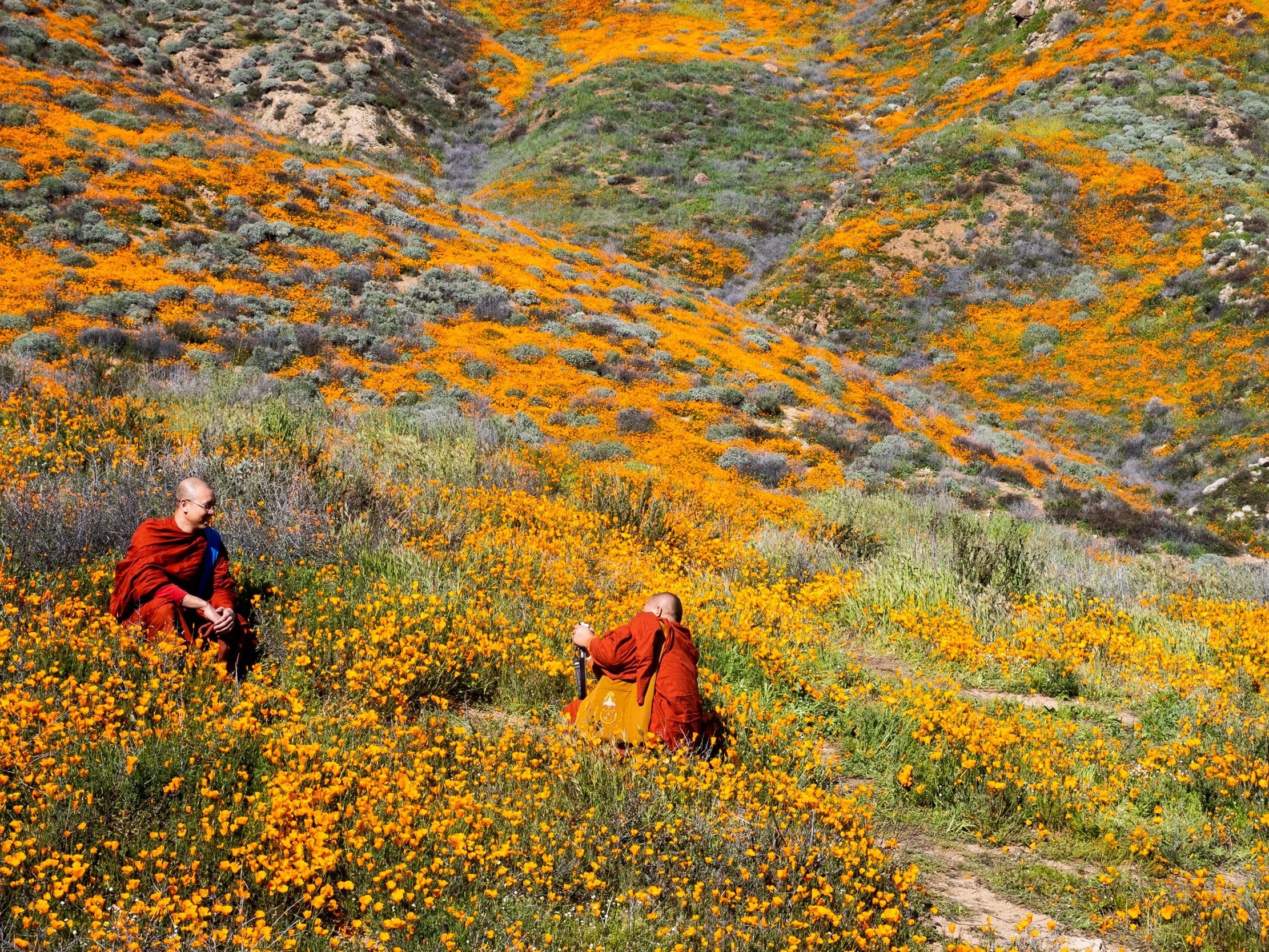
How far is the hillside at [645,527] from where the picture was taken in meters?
3.37

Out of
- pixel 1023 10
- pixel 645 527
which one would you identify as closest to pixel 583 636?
pixel 645 527

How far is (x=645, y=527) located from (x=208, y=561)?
4.74 metres

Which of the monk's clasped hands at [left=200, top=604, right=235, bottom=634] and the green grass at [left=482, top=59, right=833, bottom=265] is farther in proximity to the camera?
the green grass at [left=482, top=59, right=833, bottom=265]

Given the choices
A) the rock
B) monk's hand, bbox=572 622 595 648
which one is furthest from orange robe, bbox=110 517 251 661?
the rock

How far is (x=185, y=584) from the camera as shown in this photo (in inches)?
188

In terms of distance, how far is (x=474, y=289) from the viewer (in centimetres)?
1892

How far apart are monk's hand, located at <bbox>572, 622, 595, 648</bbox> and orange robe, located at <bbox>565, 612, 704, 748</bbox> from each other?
0.06 meters

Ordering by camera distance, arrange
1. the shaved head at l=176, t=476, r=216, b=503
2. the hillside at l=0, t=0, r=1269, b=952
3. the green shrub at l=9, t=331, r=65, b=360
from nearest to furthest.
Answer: the hillside at l=0, t=0, r=1269, b=952 < the shaved head at l=176, t=476, r=216, b=503 < the green shrub at l=9, t=331, r=65, b=360

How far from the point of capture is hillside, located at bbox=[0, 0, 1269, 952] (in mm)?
3371

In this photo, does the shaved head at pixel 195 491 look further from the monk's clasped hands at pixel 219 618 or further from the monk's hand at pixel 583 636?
the monk's hand at pixel 583 636

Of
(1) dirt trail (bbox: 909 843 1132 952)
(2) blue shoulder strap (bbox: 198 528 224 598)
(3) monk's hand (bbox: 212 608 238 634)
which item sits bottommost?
(1) dirt trail (bbox: 909 843 1132 952)

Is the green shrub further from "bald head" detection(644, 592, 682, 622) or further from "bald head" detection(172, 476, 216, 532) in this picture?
"bald head" detection(644, 592, 682, 622)

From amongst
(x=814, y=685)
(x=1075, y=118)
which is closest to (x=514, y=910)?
(x=814, y=685)

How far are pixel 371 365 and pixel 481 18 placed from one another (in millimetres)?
53596
